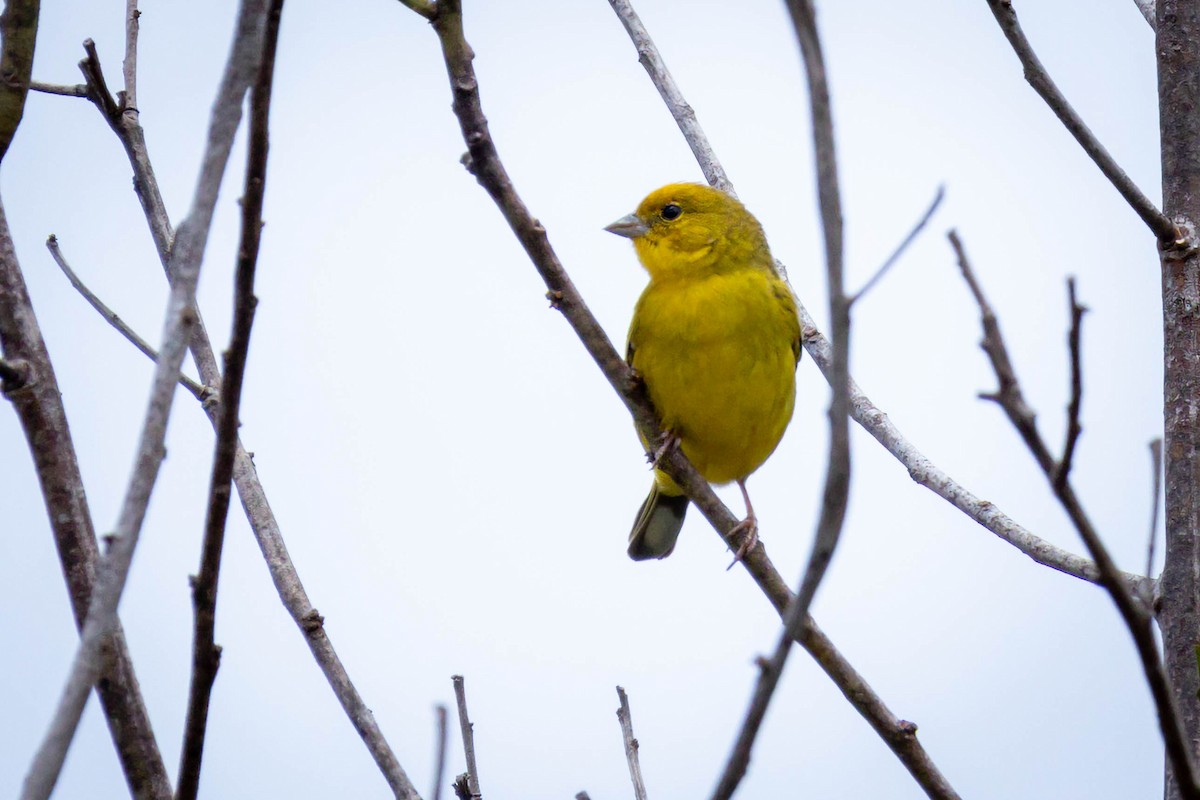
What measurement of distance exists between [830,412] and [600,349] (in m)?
1.43

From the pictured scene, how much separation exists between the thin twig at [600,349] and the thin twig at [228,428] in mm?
510

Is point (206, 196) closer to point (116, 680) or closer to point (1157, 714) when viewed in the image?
point (116, 680)

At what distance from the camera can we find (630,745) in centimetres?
296

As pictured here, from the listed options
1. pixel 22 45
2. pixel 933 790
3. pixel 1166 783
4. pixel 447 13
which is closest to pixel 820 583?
pixel 933 790

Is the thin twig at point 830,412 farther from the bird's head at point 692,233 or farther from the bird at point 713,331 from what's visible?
the bird's head at point 692,233

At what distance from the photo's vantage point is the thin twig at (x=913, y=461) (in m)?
3.31

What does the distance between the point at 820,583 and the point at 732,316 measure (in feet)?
11.4

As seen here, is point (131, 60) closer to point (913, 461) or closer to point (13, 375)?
point (13, 375)

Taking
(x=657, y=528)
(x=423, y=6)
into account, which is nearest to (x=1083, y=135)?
(x=423, y=6)

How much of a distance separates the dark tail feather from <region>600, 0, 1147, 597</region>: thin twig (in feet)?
5.64

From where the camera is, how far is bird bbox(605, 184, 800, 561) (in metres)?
4.79

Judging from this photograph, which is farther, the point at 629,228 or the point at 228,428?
the point at 629,228

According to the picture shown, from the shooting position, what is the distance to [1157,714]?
1510mm

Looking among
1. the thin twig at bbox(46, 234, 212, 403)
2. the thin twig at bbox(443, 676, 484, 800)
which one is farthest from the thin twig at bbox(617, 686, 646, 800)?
the thin twig at bbox(46, 234, 212, 403)
